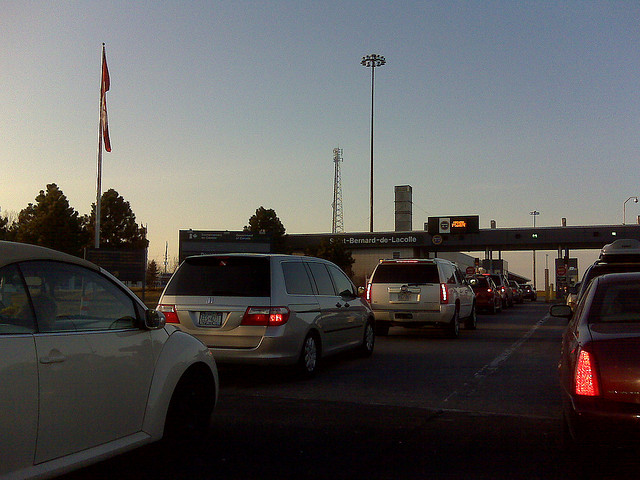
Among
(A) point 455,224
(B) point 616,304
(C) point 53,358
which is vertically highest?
(A) point 455,224

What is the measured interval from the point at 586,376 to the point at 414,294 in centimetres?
1153

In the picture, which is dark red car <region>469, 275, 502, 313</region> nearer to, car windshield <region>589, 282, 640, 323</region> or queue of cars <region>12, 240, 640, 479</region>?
queue of cars <region>12, 240, 640, 479</region>

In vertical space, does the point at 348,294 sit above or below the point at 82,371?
above

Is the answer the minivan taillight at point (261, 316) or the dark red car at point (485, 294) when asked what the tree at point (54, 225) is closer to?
the dark red car at point (485, 294)

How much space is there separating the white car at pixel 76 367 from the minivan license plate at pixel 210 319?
351 centimetres

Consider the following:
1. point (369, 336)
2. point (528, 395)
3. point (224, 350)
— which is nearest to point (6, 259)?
point (224, 350)

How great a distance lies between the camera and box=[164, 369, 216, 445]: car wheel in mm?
5527

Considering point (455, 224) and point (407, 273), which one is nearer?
point (407, 273)

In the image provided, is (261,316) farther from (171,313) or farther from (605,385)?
(605,385)

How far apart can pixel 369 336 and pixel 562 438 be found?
6.90m

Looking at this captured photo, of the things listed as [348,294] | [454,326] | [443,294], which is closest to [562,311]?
[348,294]

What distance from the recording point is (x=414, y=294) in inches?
639

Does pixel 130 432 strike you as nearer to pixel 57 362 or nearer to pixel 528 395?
pixel 57 362

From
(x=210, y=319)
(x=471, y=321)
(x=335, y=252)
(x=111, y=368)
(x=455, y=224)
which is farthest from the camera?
(x=335, y=252)
